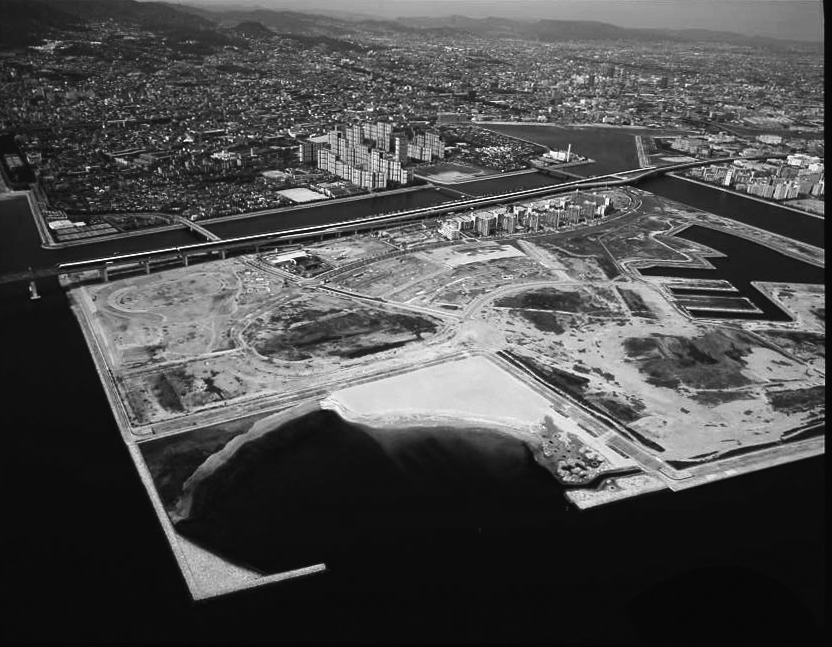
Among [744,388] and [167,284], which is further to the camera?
[167,284]

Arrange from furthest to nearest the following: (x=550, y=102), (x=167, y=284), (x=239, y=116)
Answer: (x=550, y=102), (x=239, y=116), (x=167, y=284)

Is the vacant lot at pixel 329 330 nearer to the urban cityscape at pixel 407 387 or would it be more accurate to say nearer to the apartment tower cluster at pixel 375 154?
the urban cityscape at pixel 407 387

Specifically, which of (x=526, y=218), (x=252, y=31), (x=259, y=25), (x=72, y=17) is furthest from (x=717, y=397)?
(x=259, y=25)

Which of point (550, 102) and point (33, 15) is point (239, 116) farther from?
point (33, 15)

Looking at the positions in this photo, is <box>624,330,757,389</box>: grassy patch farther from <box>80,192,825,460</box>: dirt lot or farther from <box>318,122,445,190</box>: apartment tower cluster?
<box>318,122,445,190</box>: apartment tower cluster

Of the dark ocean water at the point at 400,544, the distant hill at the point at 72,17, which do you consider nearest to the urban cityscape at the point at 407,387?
the dark ocean water at the point at 400,544

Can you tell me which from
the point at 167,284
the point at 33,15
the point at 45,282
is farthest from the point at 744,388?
the point at 33,15

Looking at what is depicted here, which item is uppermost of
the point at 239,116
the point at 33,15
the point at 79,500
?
the point at 33,15
